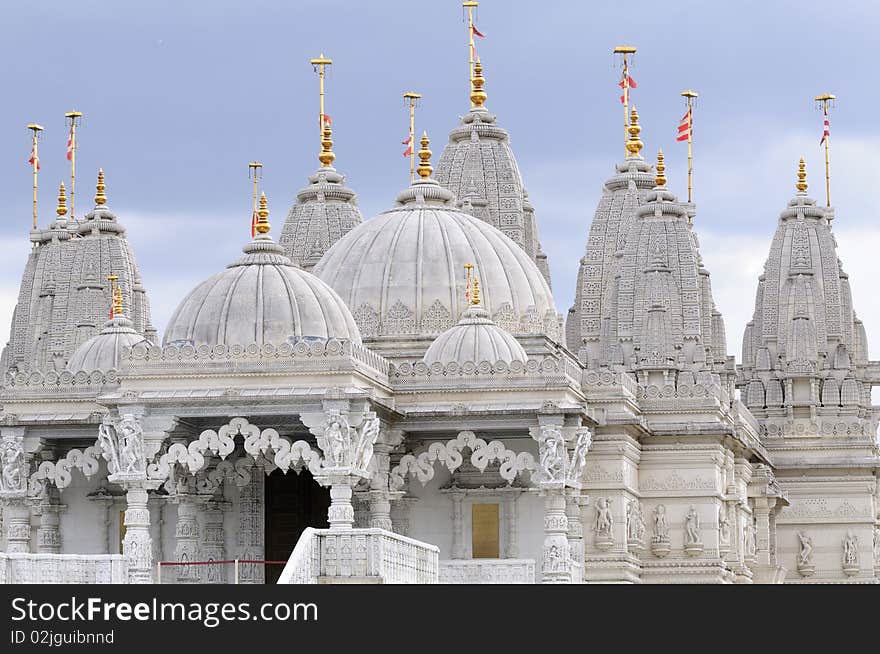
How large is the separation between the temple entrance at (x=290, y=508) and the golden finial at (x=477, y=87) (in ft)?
43.1

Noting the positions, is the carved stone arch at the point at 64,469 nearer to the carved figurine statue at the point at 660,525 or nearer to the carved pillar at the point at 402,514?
the carved pillar at the point at 402,514

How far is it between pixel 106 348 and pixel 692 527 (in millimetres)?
11304

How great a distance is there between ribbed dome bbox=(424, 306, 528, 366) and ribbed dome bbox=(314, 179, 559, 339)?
101 inches

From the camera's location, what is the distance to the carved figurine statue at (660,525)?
45906mm

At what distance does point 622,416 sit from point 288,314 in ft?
23.4

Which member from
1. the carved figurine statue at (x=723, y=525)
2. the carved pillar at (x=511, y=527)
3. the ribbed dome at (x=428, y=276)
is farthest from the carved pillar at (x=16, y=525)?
the carved figurine statue at (x=723, y=525)

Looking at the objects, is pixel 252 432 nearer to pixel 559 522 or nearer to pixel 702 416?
pixel 559 522

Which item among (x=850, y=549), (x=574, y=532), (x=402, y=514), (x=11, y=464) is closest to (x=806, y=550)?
(x=850, y=549)

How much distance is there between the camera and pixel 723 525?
47.0m

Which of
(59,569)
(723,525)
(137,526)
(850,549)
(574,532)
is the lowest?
(59,569)

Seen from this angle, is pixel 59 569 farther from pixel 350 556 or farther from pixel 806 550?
pixel 806 550

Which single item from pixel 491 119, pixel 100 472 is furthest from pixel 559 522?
pixel 491 119

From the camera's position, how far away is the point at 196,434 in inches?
1615

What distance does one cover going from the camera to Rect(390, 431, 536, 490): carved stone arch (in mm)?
41000
